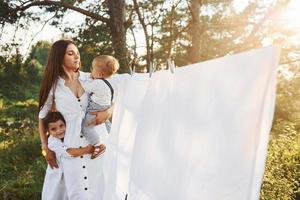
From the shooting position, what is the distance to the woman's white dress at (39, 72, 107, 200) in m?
3.25

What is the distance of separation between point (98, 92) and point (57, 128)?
350 mm

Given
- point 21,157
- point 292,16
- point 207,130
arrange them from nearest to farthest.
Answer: point 207,130, point 292,16, point 21,157

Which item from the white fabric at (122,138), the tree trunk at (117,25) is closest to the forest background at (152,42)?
the tree trunk at (117,25)

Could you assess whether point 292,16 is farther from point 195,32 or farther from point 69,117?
point 69,117

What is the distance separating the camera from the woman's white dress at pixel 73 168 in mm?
Answer: 3254

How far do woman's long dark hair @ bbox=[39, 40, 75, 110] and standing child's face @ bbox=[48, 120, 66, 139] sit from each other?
172mm

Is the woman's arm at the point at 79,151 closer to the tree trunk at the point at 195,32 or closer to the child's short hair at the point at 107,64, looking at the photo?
the child's short hair at the point at 107,64

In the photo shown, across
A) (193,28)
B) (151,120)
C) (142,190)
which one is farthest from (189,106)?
(193,28)

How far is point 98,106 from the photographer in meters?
3.33

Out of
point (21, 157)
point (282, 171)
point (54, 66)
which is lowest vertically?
point (21, 157)

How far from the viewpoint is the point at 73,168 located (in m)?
3.27

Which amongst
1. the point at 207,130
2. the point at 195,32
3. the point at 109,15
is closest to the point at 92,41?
the point at 109,15

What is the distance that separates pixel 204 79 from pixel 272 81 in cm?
41

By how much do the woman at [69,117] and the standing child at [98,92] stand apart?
41mm
